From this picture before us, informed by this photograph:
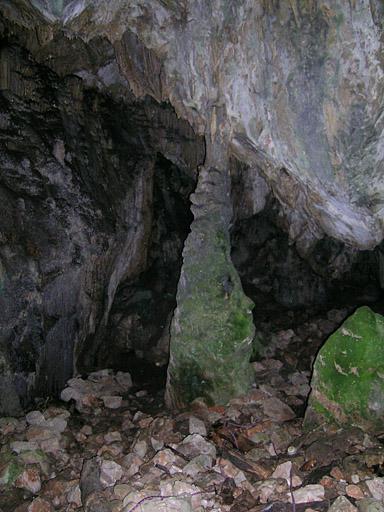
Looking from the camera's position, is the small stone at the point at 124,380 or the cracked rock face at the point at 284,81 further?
the small stone at the point at 124,380

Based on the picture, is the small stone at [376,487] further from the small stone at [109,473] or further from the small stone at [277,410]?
the small stone at [109,473]

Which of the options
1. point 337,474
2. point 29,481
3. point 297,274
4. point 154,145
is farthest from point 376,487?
point 154,145

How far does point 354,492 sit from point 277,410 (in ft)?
5.09

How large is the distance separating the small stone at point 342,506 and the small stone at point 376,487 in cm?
21

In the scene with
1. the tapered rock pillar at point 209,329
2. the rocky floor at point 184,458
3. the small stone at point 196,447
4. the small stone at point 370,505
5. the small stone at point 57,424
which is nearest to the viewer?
the small stone at point 370,505

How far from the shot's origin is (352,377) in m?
3.61

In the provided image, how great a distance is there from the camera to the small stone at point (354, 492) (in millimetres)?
2832

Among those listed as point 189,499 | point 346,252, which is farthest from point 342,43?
point 346,252

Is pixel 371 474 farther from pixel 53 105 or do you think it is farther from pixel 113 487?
Answer: pixel 53 105

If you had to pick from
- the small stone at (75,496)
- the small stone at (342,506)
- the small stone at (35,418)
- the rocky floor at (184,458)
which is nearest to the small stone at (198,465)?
the rocky floor at (184,458)

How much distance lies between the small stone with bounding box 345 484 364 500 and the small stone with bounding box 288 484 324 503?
6.3 inches

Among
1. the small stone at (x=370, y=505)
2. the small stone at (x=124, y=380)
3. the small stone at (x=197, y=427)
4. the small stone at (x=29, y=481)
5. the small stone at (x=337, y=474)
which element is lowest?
the small stone at (x=29, y=481)

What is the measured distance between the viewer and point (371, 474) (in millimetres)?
3051

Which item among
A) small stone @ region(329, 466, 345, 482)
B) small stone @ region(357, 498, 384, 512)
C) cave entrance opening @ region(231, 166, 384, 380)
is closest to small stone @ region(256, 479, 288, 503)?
small stone @ region(329, 466, 345, 482)
